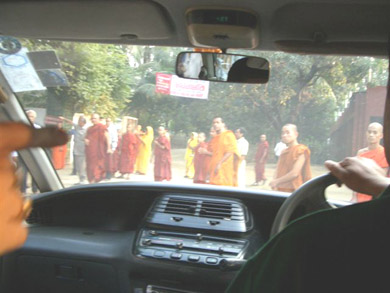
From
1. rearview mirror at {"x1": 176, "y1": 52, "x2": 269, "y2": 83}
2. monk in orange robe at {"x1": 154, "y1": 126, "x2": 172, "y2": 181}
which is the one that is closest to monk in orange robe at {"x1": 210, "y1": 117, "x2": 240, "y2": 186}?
monk in orange robe at {"x1": 154, "y1": 126, "x2": 172, "y2": 181}

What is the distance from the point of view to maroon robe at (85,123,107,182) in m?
5.39

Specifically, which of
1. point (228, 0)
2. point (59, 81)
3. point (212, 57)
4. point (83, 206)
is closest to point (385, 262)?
point (228, 0)

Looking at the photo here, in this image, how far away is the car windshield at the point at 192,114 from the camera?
4062mm

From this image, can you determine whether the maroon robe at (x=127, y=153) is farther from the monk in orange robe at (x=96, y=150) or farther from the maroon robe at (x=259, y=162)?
the maroon robe at (x=259, y=162)

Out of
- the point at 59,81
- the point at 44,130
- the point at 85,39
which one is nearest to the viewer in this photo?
the point at 44,130

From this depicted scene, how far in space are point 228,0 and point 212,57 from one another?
48 cm

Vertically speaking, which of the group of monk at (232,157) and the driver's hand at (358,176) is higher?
the driver's hand at (358,176)

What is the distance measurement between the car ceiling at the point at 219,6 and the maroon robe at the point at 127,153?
450 centimetres

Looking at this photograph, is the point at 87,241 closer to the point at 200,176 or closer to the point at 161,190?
the point at 161,190

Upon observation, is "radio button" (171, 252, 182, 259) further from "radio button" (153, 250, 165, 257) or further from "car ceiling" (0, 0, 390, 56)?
"car ceiling" (0, 0, 390, 56)

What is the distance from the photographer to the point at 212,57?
250 centimetres

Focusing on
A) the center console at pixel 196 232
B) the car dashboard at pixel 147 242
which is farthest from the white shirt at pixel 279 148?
the center console at pixel 196 232

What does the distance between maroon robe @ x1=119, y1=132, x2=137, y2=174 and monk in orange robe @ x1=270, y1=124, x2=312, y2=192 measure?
103 inches

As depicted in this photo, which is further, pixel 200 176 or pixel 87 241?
pixel 200 176
